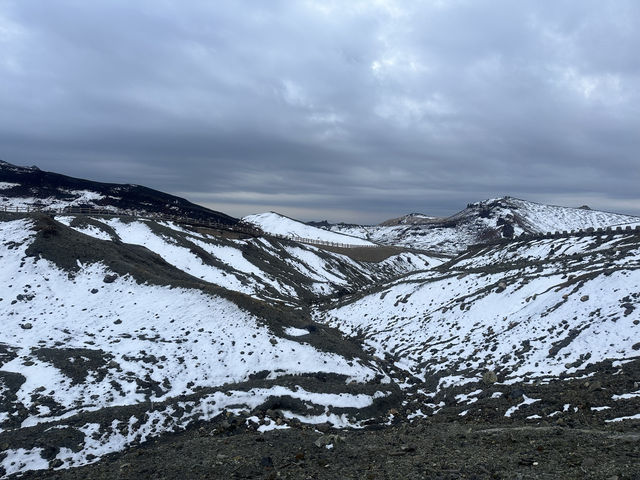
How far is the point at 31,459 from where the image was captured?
39.8 feet

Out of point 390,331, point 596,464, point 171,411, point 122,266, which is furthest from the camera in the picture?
point 390,331

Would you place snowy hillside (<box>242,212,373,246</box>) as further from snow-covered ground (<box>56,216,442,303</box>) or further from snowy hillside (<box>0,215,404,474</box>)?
snowy hillside (<box>0,215,404,474</box>)

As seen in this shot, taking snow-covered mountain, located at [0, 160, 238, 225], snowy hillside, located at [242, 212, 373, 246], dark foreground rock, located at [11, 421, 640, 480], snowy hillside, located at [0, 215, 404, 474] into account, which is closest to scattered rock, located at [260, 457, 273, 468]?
dark foreground rock, located at [11, 421, 640, 480]

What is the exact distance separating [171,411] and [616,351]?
745 inches

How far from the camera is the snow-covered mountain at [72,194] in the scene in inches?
3703

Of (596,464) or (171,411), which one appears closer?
(596,464)

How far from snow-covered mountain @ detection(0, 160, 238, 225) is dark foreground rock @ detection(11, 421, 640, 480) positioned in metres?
88.0

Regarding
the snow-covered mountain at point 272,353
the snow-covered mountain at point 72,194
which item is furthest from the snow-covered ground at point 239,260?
the snow-covered mountain at point 72,194

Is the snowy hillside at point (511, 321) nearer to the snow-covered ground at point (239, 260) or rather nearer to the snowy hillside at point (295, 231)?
the snow-covered ground at point (239, 260)

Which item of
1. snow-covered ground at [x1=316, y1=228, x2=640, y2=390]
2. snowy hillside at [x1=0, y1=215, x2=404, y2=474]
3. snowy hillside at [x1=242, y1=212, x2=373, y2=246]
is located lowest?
snowy hillside at [x1=0, y1=215, x2=404, y2=474]

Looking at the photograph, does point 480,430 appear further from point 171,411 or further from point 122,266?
point 122,266

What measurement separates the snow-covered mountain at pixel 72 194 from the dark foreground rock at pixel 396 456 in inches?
3464

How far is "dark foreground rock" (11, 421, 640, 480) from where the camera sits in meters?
8.78

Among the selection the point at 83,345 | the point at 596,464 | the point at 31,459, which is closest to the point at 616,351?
the point at 596,464
